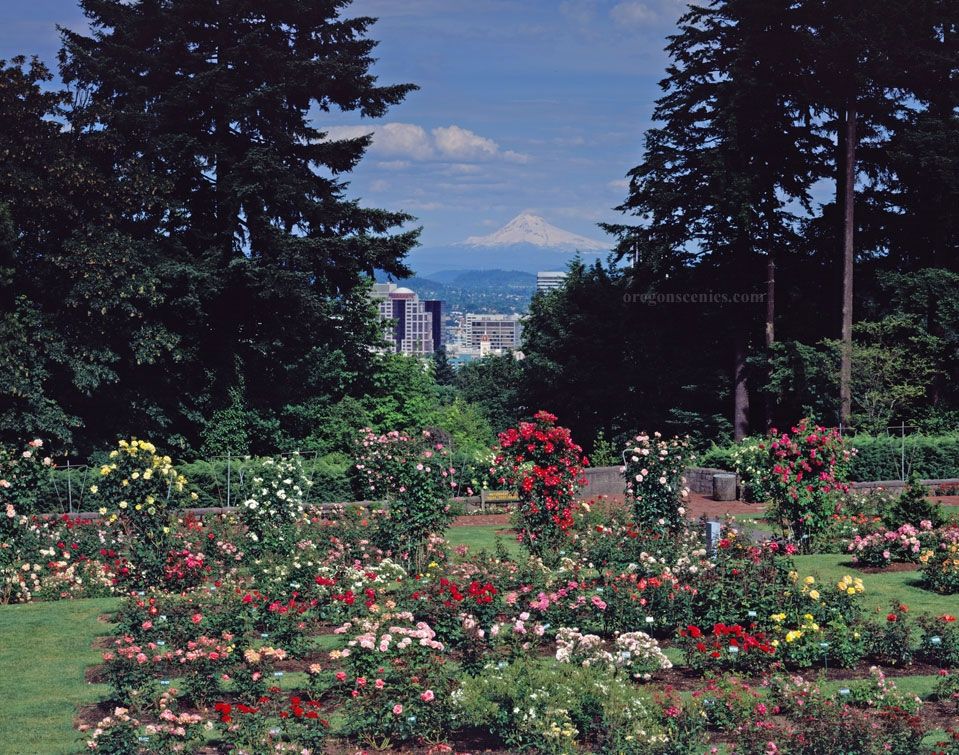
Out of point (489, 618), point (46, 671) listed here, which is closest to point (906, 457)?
point (489, 618)

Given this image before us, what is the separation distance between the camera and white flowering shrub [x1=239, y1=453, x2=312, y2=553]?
1461 centimetres

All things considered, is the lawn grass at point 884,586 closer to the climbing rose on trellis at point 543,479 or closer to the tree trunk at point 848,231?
the climbing rose on trellis at point 543,479

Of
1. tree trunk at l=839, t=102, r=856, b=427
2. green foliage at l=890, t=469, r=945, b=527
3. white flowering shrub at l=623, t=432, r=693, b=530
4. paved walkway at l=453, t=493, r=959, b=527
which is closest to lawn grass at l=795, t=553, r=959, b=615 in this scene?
green foliage at l=890, t=469, r=945, b=527

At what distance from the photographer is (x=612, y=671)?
8672 mm

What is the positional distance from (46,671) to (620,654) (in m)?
5.73

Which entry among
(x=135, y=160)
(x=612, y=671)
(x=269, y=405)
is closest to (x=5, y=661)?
(x=612, y=671)

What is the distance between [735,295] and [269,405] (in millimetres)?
15917

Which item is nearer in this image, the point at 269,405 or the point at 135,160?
the point at 135,160

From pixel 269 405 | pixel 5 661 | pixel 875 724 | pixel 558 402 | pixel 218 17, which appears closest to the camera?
pixel 875 724

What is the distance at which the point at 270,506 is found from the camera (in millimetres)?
14961

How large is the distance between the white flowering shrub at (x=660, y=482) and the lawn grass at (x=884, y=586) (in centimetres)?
197

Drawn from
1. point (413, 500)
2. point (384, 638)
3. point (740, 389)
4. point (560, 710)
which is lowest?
point (560, 710)

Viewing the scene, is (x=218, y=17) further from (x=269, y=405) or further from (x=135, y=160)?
(x=269, y=405)

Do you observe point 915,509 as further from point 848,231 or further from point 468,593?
point 848,231
